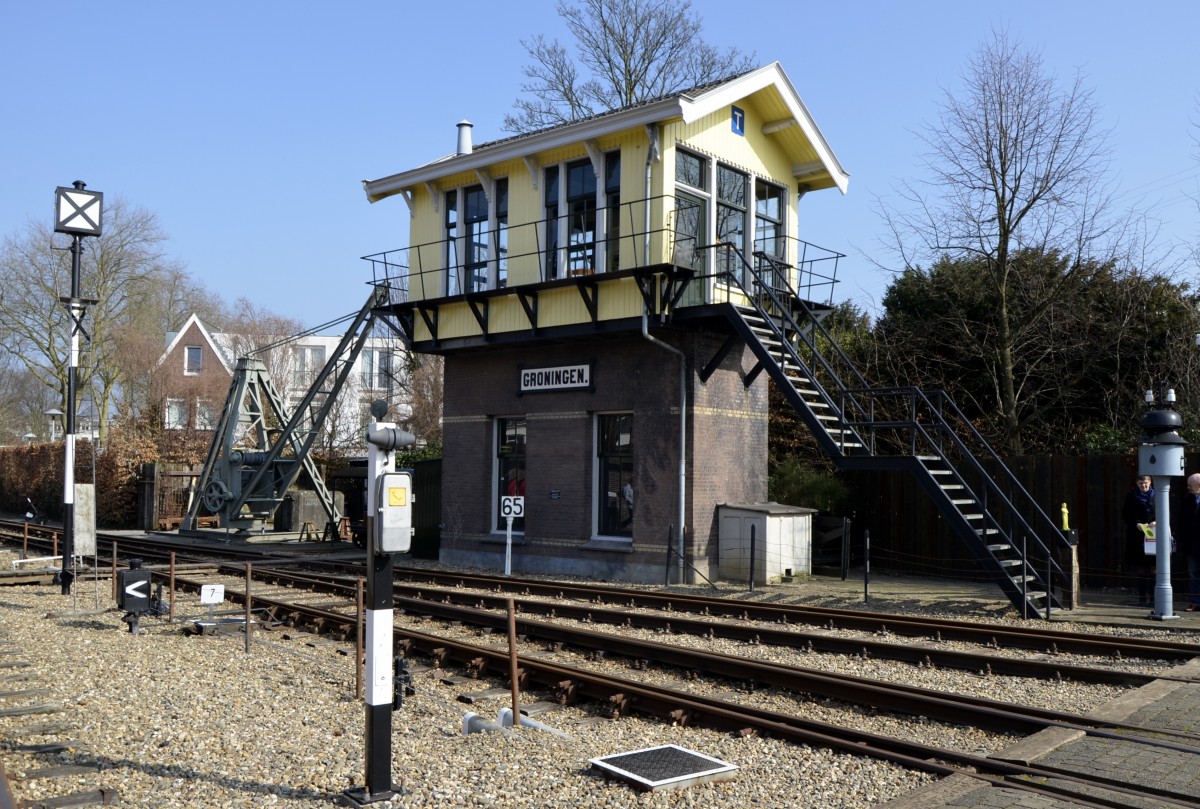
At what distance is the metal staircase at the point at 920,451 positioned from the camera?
1412cm

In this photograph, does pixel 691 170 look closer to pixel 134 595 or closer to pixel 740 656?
pixel 740 656

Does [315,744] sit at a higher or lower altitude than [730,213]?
lower

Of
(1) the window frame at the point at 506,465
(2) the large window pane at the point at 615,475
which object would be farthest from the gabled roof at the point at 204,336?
(2) the large window pane at the point at 615,475

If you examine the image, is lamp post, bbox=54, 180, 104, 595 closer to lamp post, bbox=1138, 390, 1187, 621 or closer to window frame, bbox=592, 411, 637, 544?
window frame, bbox=592, 411, 637, 544

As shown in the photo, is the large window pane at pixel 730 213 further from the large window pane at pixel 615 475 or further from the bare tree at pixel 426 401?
the bare tree at pixel 426 401

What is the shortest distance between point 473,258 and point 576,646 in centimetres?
1180

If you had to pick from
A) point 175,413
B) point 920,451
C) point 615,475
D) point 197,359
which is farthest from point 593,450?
point 197,359

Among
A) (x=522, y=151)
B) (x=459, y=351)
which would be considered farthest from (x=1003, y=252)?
(x=459, y=351)

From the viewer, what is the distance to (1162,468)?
1326 centimetres

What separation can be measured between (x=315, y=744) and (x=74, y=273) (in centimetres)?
1123

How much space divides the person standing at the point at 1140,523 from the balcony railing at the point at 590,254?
6857mm

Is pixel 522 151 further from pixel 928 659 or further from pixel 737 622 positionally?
pixel 928 659

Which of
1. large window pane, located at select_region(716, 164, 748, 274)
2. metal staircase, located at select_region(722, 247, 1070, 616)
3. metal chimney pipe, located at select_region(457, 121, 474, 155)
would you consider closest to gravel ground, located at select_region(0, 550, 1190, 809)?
metal staircase, located at select_region(722, 247, 1070, 616)

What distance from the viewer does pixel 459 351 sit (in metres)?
21.9
